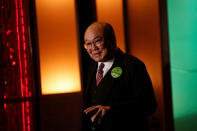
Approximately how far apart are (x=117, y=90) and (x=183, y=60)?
95 cm

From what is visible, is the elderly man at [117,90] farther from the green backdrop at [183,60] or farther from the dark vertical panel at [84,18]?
the dark vertical panel at [84,18]

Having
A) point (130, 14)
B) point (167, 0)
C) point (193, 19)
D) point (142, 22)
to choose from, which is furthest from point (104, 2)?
point (193, 19)

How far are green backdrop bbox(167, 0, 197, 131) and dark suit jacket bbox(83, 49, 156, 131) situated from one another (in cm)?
73

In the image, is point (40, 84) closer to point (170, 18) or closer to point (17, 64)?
point (17, 64)

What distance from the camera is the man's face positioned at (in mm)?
1417

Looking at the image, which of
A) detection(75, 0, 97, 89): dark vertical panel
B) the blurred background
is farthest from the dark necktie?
detection(75, 0, 97, 89): dark vertical panel

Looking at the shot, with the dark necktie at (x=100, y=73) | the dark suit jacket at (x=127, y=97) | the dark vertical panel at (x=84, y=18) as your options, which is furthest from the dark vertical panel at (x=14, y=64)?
the dark suit jacket at (x=127, y=97)

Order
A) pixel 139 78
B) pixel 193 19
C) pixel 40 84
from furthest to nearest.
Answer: pixel 40 84 → pixel 193 19 → pixel 139 78

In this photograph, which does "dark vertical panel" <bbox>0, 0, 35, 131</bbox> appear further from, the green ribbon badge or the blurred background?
the green ribbon badge

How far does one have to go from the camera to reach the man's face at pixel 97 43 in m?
1.42

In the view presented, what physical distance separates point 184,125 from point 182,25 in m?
0.96

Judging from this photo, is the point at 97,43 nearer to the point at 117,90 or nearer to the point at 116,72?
the point at 116,72

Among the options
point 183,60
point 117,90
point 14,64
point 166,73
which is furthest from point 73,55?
point 117,90

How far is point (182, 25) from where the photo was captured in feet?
6.50
